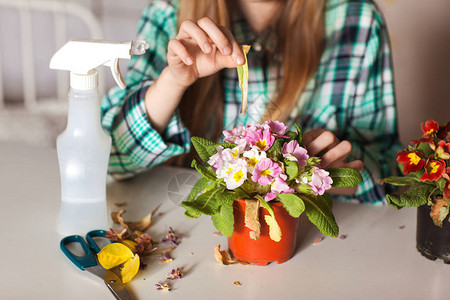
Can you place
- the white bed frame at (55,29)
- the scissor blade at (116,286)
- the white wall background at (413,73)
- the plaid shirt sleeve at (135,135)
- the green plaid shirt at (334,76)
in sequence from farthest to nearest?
the white bed frame at (55,29), the white wall background at (413,73), the green plaid shirt at (334,76), the plaid shirt sleeve at (135,135), the scissor blade at (116,286)

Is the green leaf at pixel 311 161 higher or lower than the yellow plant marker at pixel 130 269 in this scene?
higher

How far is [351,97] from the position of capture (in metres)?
1.25

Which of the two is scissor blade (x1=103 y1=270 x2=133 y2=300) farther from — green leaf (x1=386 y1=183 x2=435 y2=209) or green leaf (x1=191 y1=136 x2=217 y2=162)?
green leaf (x1=386 y1=183 x2=435 y2=209)

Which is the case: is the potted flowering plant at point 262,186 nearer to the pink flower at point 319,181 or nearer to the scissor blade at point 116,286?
the pink flower at point 319,181

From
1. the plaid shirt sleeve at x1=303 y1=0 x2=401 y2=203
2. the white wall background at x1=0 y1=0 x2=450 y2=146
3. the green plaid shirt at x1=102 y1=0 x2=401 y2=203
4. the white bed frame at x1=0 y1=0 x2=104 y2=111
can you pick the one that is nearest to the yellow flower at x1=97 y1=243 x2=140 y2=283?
the green plaid shirt at x1=102 y1=0 x2=401 y2=203

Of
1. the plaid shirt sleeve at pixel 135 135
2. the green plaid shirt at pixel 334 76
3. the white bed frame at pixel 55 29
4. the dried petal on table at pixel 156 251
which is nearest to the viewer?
the dried petal on table at pixel 156 251

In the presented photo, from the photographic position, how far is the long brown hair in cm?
122

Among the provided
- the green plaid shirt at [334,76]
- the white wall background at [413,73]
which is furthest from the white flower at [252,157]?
the white wall background at [413,73]

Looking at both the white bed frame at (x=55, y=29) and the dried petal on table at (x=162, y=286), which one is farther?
the white bed frame at (x=55, y=29)

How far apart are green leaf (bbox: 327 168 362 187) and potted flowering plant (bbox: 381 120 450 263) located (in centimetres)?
5

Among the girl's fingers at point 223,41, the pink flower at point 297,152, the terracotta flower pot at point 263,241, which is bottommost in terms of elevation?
the terracotta flower pot at point 263,241

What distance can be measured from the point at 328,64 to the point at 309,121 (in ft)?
0.51

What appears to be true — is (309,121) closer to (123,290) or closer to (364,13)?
(364,13)

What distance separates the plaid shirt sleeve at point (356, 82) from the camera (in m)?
1.21
